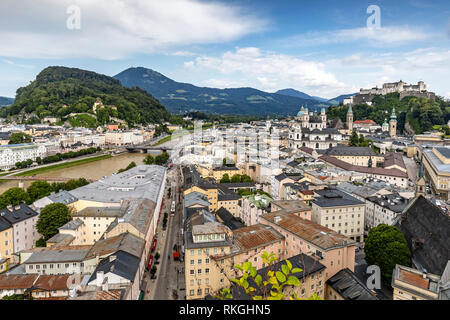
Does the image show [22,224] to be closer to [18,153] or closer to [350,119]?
[18,153]

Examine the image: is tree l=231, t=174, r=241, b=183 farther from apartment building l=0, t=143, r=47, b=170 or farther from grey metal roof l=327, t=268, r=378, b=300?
Answer: apartment building l=0, t=143, r=47, b=170

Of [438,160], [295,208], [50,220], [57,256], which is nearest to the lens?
[57,256]

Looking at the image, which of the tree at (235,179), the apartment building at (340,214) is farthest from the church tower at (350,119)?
the apartment building at (340,214)

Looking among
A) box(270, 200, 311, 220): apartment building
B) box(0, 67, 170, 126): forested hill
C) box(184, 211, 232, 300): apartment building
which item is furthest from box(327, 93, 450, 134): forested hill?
box(184, 211, 232, 300): apartment building

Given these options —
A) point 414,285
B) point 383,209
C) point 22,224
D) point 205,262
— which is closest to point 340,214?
point 383,209

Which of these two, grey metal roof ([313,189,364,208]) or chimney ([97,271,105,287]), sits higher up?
grey metal roof ([313,189,364,208])

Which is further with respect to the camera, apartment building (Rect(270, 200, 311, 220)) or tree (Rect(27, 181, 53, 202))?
tree (Rect(27, 181, 53, 202))

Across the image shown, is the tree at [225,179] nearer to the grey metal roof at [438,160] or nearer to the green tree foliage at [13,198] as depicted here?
the green tree foliage at [13,198]
